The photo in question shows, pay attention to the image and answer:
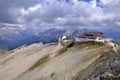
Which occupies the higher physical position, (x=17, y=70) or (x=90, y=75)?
(x=90, y=75)

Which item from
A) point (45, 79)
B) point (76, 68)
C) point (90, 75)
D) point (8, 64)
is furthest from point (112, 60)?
point (8, 64)

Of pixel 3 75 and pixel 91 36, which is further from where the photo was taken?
pixel 91 36

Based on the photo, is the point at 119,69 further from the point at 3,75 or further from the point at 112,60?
the point at 3,75

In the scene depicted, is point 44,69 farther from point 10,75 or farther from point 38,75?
point 10,75

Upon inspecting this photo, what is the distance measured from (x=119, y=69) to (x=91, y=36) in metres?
99.7

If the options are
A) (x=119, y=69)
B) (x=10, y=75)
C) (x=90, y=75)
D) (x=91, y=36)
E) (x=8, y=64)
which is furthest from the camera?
(x=91, y=36)

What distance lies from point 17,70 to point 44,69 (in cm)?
2898

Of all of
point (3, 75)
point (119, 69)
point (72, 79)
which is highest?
point (119, 69)

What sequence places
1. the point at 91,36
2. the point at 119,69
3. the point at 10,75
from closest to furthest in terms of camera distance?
the point at 119,69 → the point at 10,75 → the point at 91,36

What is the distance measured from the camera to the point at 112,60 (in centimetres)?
6369

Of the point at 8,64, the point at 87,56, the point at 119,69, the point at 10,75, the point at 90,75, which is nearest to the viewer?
the point at 119,69

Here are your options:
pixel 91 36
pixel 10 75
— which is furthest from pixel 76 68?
pixel 91 36

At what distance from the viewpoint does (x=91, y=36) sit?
156m

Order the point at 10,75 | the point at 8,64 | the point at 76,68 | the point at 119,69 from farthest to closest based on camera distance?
the point at 8,64 < the point at 10,75 < the point at 76,68 < the point at 119,69
